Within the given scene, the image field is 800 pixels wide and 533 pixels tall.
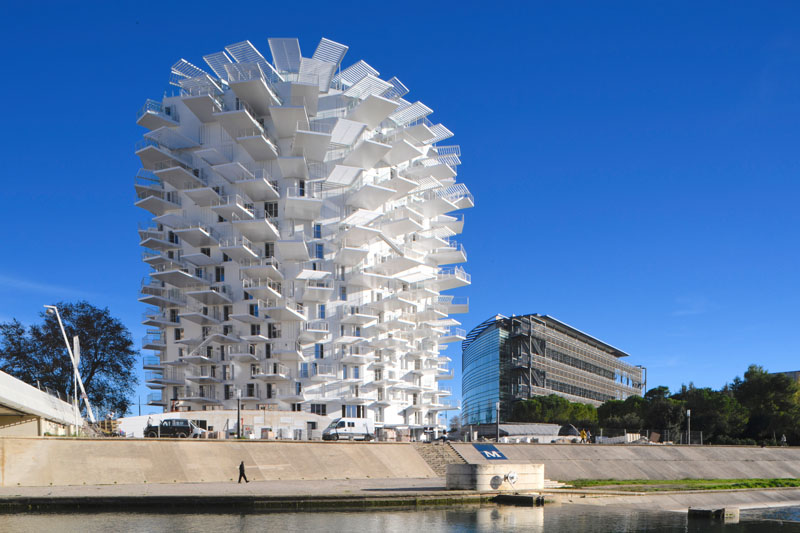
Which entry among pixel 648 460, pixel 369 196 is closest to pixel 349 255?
pixel 369 196

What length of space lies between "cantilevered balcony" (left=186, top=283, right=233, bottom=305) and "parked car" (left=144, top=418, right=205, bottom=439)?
20.7 m

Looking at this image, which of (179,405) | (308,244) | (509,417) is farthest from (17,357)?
(509,417)

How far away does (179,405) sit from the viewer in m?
69.8

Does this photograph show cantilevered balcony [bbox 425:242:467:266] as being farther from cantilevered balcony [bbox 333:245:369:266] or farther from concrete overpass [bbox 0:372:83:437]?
concrete overpass [bbox 0:372:83:437]

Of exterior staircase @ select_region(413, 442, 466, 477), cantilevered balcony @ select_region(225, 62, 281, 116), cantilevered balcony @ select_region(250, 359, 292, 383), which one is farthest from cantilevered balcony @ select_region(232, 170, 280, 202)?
exterior staircase @ select_region(413, 442, 466, 477)

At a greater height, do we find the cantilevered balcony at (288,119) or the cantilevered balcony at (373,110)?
the cantilevered balcony at (373,110)

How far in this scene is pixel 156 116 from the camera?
76062 millimetres

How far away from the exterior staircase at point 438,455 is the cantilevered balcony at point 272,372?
17.9 metres

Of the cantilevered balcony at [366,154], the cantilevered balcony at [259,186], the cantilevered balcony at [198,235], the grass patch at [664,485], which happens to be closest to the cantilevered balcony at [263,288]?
the cantilevered balcony at [198,235]

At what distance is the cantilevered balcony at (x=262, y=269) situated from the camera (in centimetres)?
7112

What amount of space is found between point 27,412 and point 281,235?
35.3m

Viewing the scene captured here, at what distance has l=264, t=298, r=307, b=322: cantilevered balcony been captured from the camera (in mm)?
70150

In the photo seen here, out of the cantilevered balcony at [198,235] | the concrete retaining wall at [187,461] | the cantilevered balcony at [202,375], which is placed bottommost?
the concrete retaining wall at [187,461]

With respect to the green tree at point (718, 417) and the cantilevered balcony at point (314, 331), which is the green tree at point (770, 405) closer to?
the green tree at point (718, 417)
